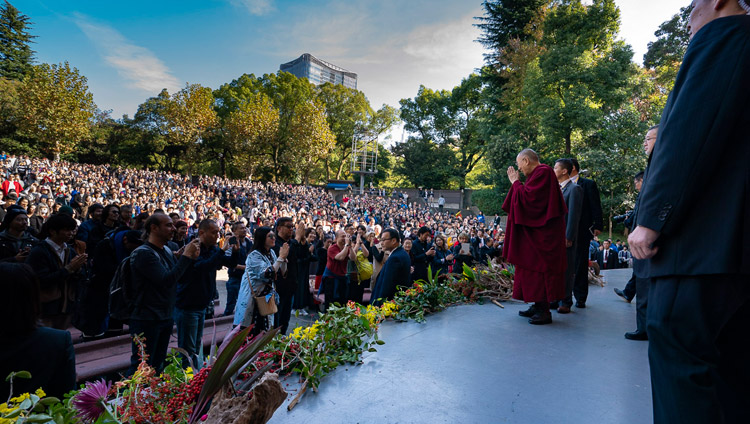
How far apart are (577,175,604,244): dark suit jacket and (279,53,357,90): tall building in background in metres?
94.5

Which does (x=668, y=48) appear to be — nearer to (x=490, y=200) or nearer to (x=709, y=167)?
(x=490, y=200)

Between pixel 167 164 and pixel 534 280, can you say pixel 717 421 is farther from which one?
pixel 167 164

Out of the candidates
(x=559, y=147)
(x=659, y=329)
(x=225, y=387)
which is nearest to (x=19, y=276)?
(x=225, y=387)

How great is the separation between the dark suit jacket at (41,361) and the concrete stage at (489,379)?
1031 mm

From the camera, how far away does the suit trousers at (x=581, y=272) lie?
4.45m

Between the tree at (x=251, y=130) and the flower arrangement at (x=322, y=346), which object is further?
the tree at (x=251, y=130)

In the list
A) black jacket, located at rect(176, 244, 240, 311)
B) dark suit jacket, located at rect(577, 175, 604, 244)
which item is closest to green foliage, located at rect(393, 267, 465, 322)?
dark suit jacket, located at rect(577, 175, 604, 244)

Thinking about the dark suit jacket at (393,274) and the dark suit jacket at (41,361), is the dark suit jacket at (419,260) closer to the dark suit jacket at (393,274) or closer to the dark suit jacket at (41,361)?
the dark suit jacket at (393,274)

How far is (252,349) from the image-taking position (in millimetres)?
1548

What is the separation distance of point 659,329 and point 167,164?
44920 millimetres

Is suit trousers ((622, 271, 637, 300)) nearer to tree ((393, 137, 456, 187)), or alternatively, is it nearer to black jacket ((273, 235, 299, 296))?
black jacket ((273, 235, 299, 296))

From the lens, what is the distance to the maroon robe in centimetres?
356

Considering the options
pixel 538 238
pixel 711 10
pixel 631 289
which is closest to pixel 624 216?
pixel 631 289

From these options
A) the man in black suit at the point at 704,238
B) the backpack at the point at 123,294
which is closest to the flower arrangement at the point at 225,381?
the backpack at the point at 123,294
